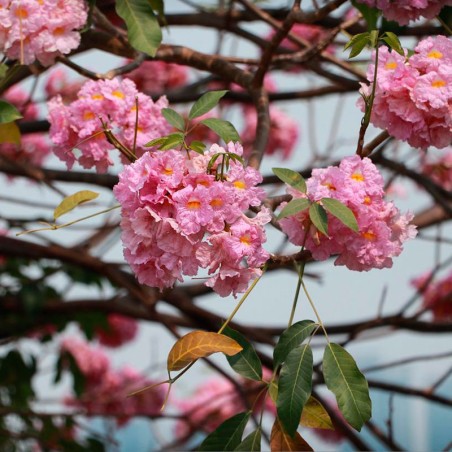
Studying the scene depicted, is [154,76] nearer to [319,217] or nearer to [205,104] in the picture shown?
[205,104]

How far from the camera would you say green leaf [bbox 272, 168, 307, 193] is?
112 cm

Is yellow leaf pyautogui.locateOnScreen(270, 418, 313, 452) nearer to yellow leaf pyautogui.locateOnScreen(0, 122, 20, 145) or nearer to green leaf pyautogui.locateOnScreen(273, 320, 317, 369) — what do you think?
green leaf pyautogui.locateOnScreen(273, 320, 317, 369)

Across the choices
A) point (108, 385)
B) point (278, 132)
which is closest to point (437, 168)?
point (278, 132)

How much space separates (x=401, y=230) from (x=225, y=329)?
26 centimetres

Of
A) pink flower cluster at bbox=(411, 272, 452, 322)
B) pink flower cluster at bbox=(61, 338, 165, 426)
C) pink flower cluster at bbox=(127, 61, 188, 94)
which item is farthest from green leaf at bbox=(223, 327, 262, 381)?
pink flower cluster at bbox=(61, 338, 165, 426)

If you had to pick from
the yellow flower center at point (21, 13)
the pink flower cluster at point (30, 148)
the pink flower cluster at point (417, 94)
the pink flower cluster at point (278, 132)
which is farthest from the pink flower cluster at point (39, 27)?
the pink flower cluster at point (278, 132)

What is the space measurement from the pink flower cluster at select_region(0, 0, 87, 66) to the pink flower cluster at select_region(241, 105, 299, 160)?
7.02 feet

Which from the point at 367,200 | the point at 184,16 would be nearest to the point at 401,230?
the point at 367,200

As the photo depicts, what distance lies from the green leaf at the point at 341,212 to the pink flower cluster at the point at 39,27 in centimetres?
59

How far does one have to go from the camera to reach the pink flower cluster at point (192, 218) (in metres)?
1.06

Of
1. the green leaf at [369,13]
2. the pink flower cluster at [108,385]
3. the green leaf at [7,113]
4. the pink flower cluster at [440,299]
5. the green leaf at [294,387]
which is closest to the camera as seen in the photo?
the green leaf at [294,387]

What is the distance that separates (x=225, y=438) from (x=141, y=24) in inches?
27.1

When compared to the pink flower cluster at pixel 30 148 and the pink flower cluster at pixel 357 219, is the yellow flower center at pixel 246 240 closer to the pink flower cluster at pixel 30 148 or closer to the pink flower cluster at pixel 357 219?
the pink flower cluster at pixel 357 219

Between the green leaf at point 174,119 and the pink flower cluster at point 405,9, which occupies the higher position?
the pink flower cluster at point 405,9
